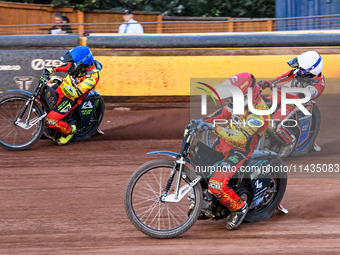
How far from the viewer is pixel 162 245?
608cm

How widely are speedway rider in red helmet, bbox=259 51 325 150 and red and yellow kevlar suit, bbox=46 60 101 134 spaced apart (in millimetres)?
2895

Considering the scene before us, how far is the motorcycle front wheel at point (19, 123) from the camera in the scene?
9867 millimetres

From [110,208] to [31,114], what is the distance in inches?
131

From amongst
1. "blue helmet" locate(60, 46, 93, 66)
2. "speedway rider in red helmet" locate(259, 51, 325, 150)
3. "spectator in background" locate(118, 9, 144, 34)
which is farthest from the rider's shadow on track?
"spectator in background" locate(118, 9, 144, 34)

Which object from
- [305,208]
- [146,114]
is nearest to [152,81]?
[146,114]

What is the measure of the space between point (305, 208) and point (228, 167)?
146 centimetres

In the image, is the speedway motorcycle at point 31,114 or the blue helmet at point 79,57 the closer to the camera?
the speedway motorcycle at point 31,114

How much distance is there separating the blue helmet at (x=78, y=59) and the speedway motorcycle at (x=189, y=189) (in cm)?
394

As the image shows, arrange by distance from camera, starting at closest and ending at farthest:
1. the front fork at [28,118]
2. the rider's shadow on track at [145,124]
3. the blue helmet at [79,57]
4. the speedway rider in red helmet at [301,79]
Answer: the speedway rider in red helmet at [301,79]
the front fork at [28,118]
the blue helmet at [79,57]
the rider's shadow on track at [145,124]

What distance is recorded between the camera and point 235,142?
251 inches

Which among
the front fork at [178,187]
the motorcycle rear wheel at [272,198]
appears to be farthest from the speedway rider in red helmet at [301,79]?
the front fork at [178,187]

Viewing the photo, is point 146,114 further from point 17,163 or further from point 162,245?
point 162,245

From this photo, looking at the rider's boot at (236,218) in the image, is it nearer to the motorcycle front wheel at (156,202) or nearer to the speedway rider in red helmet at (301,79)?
the motorcycle front wheel at (156,202)

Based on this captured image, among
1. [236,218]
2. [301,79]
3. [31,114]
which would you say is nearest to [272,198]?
[236,218]
